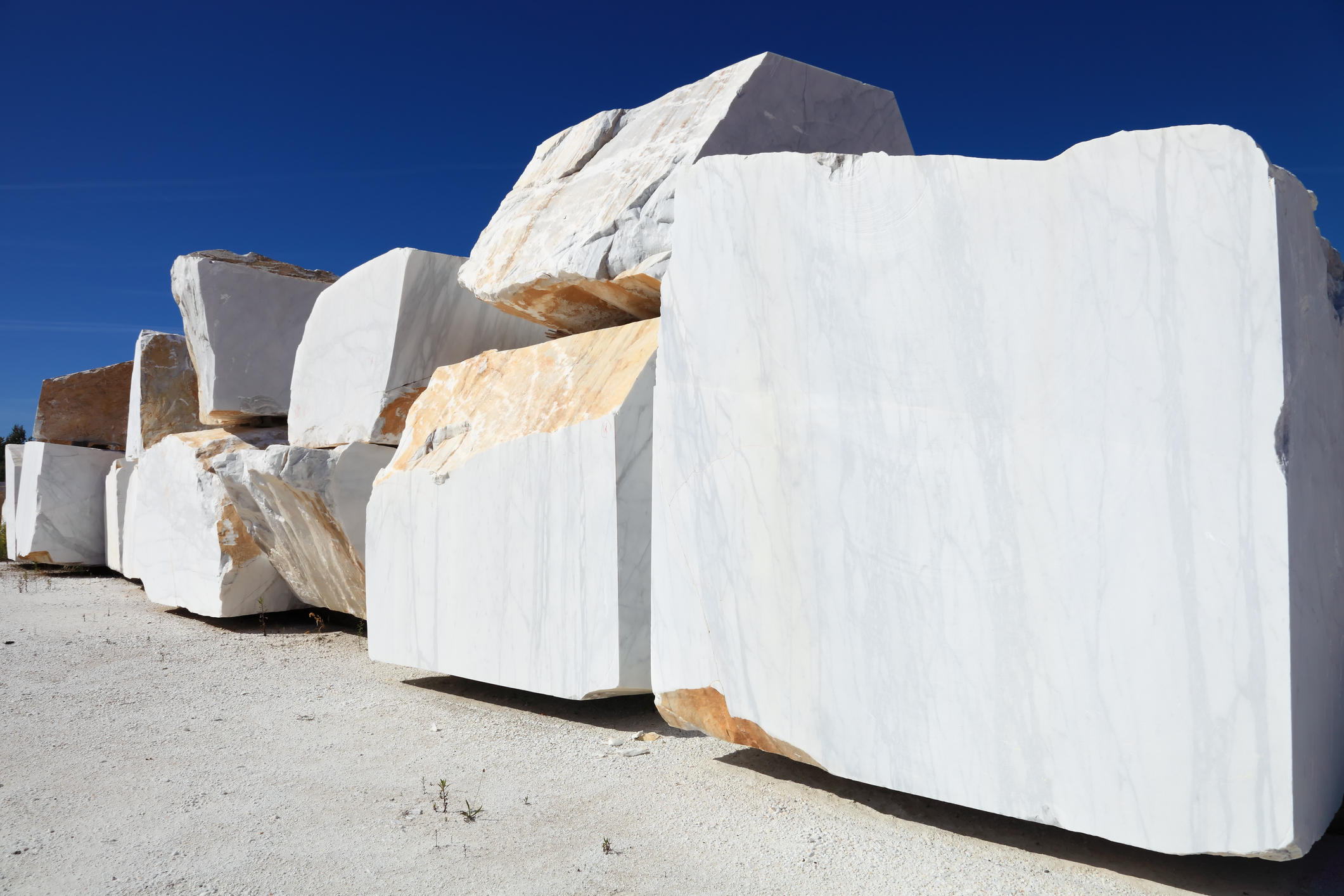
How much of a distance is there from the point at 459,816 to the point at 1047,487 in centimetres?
146

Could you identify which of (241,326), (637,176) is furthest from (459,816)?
(241,326)

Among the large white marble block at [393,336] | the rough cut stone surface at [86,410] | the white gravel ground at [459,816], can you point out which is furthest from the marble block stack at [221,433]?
the rough cut stone surface at [86,410]

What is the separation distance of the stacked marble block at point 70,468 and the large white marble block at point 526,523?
5.15 m

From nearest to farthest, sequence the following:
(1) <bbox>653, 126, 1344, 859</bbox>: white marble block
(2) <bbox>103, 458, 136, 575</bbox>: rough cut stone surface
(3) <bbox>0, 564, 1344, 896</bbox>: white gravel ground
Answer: (1) <bbox>653, 126, 1344, 859</bbox>: white marble block < (3) <bbox>0, 564, 1344, 896</bbox>: white gravel ground < (2) <bbox>103, 458, 136, 575</bbox>: rough cut stone surface

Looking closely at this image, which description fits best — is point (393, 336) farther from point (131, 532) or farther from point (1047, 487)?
point (131, 532)

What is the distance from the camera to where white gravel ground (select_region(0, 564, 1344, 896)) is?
1.75 meters

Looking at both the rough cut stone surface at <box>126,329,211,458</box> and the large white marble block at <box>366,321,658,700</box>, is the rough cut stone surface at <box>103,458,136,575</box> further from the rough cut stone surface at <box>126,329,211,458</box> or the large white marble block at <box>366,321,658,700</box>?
the large white marble block at <box>366,321,658,700</box>

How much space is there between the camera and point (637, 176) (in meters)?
2.95

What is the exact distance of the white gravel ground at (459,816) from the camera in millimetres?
1750

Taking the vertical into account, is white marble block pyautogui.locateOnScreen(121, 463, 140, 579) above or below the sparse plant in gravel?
above

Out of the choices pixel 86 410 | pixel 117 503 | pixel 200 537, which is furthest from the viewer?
pixel 86 410

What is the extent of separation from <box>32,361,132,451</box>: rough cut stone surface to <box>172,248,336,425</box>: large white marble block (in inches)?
130

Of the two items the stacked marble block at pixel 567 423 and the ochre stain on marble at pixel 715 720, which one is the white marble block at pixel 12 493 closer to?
the stacked marble block at pixel 567 423

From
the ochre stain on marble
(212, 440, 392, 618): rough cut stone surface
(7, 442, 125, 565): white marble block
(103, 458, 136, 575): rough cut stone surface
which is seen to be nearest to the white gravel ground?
the ochre stain on marble
